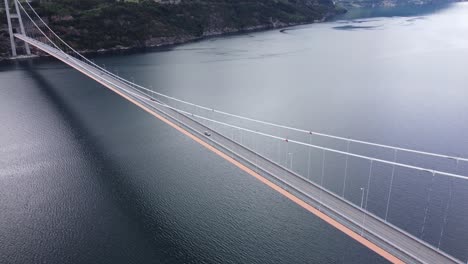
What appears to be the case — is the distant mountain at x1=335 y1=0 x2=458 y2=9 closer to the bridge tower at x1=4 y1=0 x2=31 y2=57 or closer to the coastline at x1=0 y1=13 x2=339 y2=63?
the coastline at x1=0 y1=13 x2=339 y2=63

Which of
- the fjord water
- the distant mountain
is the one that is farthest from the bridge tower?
the distant mountain

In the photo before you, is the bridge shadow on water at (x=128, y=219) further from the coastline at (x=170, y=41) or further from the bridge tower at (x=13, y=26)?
the bridge tower at (x=13, y=26)

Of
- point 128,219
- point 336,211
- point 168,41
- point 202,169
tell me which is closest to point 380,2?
point 168,41

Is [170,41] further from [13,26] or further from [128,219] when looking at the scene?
[128,219]

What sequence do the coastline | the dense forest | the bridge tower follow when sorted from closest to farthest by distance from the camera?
the bridge tower, the coastline, the dense forest

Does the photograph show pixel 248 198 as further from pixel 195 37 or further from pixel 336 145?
pixel 195 37
